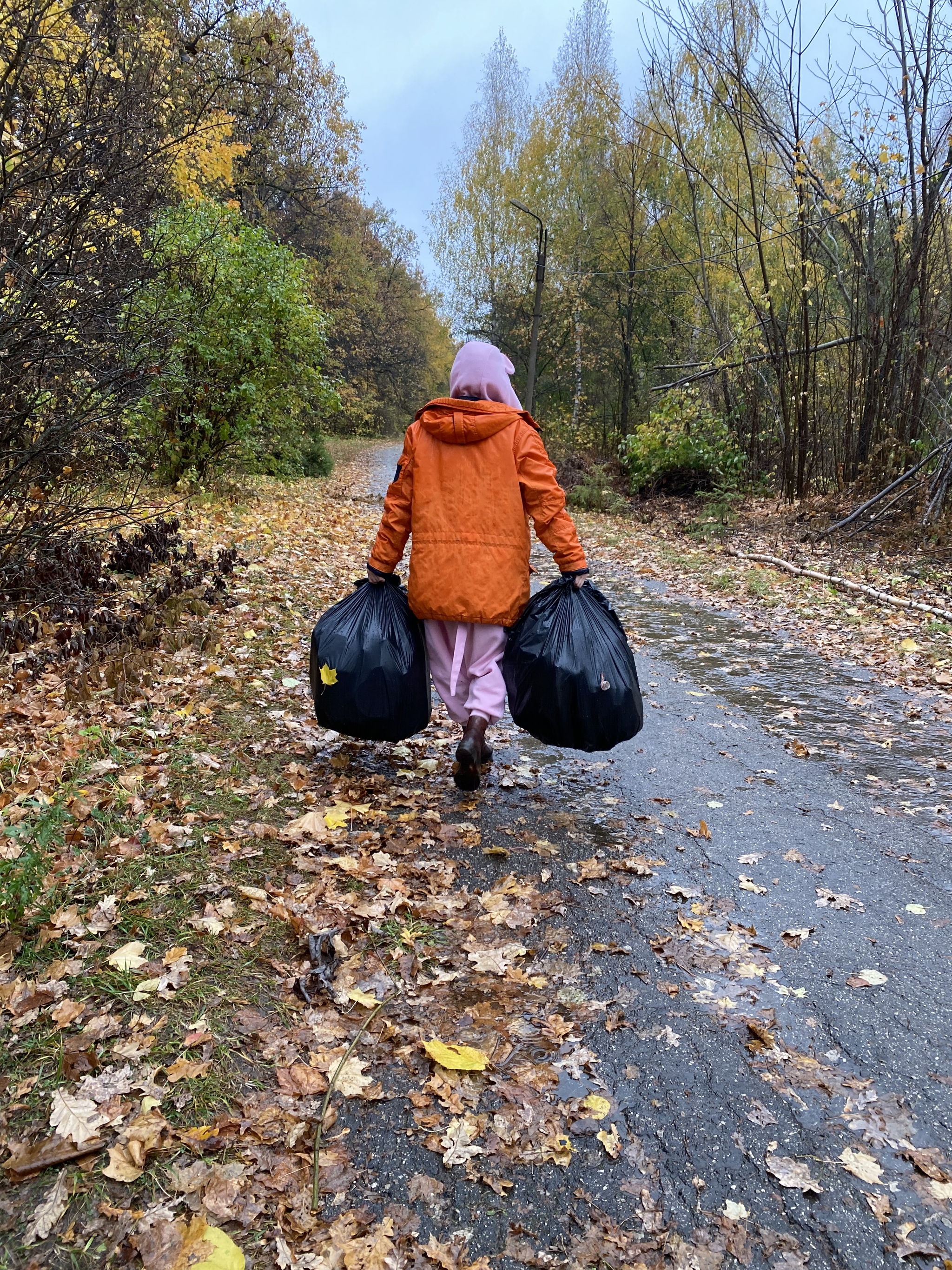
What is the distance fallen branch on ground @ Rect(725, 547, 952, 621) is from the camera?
741cm

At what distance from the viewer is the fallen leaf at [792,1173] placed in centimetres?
186

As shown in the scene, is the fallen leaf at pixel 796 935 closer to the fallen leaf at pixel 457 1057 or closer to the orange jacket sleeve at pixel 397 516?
the fallen leaf at pixel 457 1057

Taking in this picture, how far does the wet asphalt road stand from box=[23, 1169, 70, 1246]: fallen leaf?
0.87m

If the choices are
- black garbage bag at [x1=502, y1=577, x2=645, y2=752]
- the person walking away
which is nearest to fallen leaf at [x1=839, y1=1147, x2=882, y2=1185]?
black garbage bag at [x1=502, y1=577, x2=645, y2=752]

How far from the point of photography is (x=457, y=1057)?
222cm

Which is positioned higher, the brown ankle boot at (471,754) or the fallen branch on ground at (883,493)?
the fallen branch on ground at (883,493)

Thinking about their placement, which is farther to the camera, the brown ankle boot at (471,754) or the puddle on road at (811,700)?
the puddle on road at (811,700)

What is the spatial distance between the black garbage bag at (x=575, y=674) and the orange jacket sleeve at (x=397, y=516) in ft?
2.39

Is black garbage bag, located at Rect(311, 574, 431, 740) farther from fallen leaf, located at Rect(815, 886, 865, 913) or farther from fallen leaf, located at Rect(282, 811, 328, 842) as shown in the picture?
fallen leaf, located at Rect(815, 886, 865, 913)

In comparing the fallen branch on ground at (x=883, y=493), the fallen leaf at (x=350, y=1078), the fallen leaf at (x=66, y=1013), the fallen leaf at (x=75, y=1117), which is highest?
the fallen branch on ground at (x=883, y=493)

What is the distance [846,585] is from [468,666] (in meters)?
6.39

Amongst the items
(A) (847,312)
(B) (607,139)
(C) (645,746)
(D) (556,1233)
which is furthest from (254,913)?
(B) (607,139)

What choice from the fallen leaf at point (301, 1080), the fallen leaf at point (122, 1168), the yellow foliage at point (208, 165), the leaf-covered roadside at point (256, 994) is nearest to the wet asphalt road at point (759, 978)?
the leaf-covered roadside at point (256, 994)

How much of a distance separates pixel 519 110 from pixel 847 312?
23.1 metres
